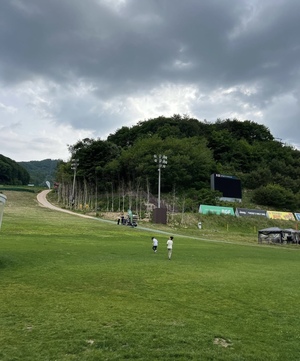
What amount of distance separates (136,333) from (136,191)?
64.7m

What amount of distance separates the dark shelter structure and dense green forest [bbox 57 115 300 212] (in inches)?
719

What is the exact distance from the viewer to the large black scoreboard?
67.5 m

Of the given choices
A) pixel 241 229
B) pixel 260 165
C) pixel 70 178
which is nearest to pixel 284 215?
pixel 241 229

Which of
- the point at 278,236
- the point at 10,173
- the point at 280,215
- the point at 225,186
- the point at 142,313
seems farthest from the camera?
the point at 10,173

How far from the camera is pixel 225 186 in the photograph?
223ft

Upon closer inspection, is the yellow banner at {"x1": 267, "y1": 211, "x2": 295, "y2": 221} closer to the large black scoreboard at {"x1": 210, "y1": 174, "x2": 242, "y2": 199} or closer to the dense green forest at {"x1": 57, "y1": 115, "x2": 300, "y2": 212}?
the dense green forest at {"x1": 57, "y1": 115, "x2": 300, "y2": 212}

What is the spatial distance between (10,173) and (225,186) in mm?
92110

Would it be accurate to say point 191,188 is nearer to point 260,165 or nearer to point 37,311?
point 260,165

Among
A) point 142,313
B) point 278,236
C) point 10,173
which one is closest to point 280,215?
point 278,236

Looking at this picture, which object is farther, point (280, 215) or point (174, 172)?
point (174, 172)

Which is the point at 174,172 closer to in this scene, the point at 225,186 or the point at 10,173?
the point at 225,186

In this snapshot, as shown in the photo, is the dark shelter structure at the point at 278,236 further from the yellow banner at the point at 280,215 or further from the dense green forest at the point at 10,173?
the dense green forest at the point at 10,173

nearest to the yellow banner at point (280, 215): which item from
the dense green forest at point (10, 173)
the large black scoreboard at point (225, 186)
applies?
the large black scoreboard at point (225, 186)

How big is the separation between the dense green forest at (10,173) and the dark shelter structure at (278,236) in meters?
110
